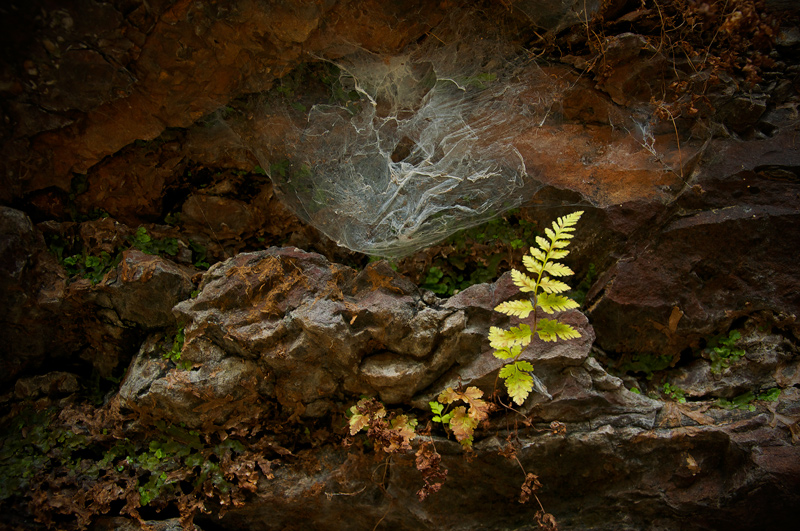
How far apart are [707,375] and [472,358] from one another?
1.93 metres

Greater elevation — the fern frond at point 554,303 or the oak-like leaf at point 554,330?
the fern frond at point 554,303

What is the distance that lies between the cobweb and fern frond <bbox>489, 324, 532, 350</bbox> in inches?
45.4

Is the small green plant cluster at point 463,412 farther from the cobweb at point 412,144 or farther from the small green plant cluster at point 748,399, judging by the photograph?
the small green plant cluster at point 748,399

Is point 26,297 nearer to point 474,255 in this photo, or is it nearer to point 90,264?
point 90,264

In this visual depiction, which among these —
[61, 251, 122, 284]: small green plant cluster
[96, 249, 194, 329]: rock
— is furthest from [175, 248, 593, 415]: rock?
[61, 251, 122, 284]: small green plant cluster

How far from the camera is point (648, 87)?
12.7 feet

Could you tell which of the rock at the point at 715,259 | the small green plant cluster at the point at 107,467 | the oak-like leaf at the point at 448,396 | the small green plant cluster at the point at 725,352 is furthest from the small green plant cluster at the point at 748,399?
the small green plant cluster at the point at 107,467

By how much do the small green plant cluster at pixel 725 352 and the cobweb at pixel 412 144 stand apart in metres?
1.98

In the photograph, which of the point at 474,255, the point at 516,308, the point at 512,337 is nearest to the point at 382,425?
the point at 512,337

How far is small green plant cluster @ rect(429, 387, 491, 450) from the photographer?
10.5 feet

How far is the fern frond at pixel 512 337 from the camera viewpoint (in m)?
3.04

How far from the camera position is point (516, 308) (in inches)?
119

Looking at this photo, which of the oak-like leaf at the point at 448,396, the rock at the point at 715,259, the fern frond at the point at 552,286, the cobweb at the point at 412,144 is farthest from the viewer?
the cobweb at the point at 412,144

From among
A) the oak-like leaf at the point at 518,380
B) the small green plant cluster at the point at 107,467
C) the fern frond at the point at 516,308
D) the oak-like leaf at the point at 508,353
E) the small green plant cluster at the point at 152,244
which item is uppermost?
the fern frond at the point at 516,308
